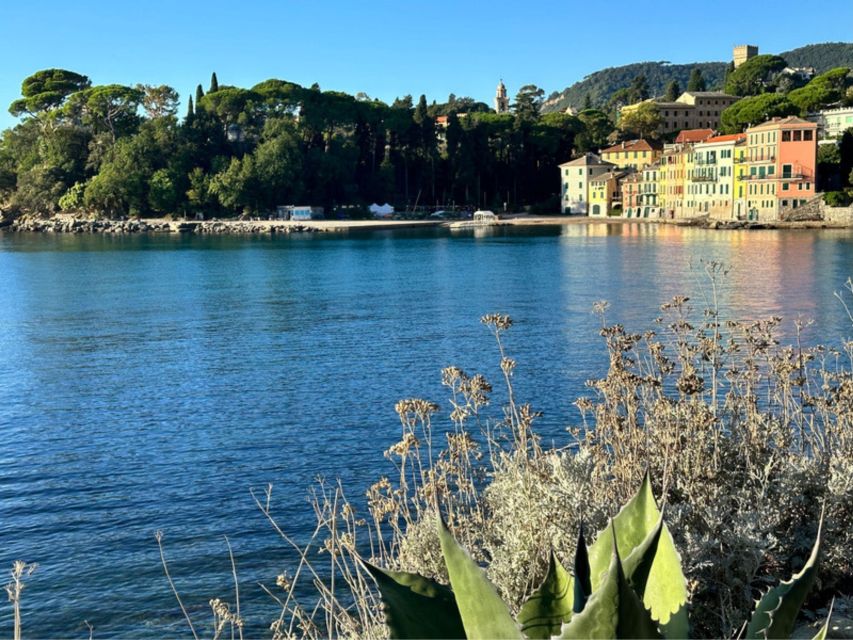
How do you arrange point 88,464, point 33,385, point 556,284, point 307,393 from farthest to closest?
point 556,284, point 33,385, point 307,393, point 88,464

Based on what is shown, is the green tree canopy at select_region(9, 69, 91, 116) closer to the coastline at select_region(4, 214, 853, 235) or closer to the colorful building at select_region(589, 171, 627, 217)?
the coastline at select_region(4, 214, 853, 235)

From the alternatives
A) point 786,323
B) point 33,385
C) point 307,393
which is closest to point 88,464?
point 307,393

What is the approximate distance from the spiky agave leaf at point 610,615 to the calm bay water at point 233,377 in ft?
25.3

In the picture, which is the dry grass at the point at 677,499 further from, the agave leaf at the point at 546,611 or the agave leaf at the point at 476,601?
the agave leaf at the point at 476,601

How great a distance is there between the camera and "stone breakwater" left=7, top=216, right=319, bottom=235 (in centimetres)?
8619

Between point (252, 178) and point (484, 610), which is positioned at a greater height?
point (252, 178)

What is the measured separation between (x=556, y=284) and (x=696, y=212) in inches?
1799

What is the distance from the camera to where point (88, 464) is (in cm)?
1435

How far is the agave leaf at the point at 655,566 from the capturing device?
2318 mm

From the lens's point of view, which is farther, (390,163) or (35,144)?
(35,144)

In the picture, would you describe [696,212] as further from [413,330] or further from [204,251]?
[413,330]

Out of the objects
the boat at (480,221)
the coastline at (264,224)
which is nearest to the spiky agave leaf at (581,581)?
the coastline at (264,224)

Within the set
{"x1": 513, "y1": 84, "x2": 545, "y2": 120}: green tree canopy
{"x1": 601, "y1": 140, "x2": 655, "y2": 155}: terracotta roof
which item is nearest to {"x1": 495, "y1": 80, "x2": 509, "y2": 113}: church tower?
{"x1": 513, "y1": 84, "x2": 545, "y2": 120}: green tree canopy

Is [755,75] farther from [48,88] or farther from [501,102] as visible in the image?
[48,88]
